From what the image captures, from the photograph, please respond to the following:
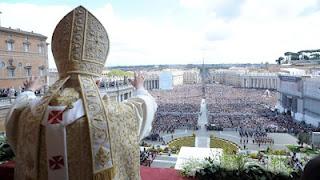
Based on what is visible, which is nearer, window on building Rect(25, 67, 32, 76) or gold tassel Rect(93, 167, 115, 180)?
gold tassel Rect(93, 167, 115, 180)

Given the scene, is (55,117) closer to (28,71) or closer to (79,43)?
(79,43)

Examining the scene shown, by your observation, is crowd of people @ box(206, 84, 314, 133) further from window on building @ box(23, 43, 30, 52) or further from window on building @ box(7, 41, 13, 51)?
window on building @ box(7, 41, 13, 51)

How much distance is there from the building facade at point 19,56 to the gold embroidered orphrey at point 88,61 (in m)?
4.57

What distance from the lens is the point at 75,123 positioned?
845 mm

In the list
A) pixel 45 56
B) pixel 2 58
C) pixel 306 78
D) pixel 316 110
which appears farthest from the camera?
pixel 306 78

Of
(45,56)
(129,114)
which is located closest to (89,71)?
(129,114)

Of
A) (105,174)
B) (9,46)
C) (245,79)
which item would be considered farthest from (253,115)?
(105,174)

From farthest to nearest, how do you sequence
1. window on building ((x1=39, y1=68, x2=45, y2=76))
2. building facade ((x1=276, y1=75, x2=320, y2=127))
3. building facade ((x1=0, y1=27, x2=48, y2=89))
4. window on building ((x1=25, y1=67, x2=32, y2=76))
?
building facade ((x1=276, y1=75, x2=320, y2=127)) → window on building ((x1=25, y1=67, x2=32, y2=76)) → window on building ((x1=39, y1=68, x2=45, y2=76)) → building facade ((x1=0, y1=27, x2=48, y2=89))

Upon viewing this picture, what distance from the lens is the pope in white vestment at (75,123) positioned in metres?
0.85

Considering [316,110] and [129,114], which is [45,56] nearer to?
[129,114]

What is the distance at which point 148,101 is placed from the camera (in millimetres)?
1015

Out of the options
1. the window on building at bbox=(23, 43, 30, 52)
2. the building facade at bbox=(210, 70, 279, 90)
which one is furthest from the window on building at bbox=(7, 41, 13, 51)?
the building facade at bbox=(210, 70, 279, 90)

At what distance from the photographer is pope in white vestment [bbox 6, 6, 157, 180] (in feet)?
2.78

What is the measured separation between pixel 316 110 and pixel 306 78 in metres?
1.67
